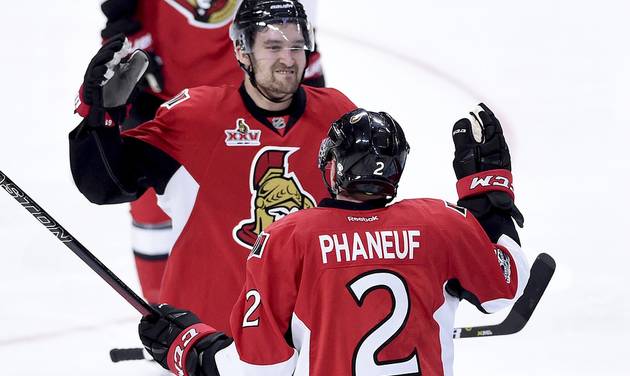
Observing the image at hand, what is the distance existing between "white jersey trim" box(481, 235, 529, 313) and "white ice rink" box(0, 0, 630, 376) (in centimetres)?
113

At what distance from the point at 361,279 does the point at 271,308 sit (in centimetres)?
17

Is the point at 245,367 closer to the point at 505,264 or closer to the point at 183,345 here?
the point at 183,345

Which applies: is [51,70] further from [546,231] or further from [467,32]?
[546,231]

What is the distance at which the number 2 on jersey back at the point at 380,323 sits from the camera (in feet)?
7.25

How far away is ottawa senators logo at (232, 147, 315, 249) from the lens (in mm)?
2945

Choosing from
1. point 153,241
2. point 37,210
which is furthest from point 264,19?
point 153,241

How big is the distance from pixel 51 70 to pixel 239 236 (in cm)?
280

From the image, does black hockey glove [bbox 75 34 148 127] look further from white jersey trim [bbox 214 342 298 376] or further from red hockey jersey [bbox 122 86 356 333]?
white jersey trim [bbox 214 342 298 376]

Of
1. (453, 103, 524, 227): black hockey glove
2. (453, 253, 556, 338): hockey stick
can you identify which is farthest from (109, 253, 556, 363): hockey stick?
(453, 103, 524, 227): black hockey glove

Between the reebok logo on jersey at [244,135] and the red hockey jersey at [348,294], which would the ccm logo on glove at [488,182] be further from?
the reebok logo on jersey at [244,135]

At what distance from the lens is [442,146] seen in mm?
4938

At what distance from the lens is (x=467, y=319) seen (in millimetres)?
3916

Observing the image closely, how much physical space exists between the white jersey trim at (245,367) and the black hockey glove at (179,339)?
5 centimetres

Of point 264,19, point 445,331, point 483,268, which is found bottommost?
point 445,331
